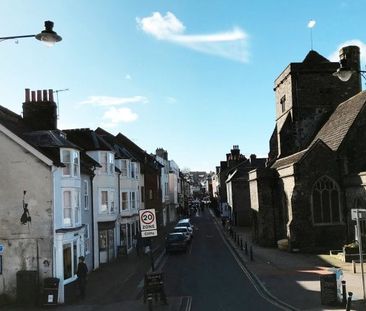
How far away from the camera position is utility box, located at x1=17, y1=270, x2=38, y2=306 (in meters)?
20.9

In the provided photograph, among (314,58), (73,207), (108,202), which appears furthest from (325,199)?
(73,207)

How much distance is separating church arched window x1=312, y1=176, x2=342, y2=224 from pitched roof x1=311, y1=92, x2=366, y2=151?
2701mm

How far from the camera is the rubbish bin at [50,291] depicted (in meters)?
20.4

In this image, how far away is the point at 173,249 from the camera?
1462 inches

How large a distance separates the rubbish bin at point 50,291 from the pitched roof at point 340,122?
74.5 ft

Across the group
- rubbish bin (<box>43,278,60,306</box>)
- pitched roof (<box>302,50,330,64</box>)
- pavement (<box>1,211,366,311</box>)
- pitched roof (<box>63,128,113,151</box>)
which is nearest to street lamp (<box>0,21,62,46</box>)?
pavement (<box>1,211,366,311</box>)

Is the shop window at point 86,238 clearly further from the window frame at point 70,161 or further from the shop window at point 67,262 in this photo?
the window frame at point 70,161

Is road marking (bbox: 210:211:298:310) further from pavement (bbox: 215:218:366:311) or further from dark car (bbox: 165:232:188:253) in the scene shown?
dark car (bbox: 165:232:188:253)

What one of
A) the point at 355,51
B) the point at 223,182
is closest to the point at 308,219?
the point at 355,51

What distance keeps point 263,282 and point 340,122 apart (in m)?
20.1

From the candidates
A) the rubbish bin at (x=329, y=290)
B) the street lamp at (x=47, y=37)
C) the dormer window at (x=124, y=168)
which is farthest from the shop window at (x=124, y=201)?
the street lamp at (x=47, y=37)

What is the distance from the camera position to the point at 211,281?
24.2 m

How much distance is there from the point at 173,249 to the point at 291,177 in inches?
415

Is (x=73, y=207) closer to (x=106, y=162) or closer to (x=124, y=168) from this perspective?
(x=106, y=162)
